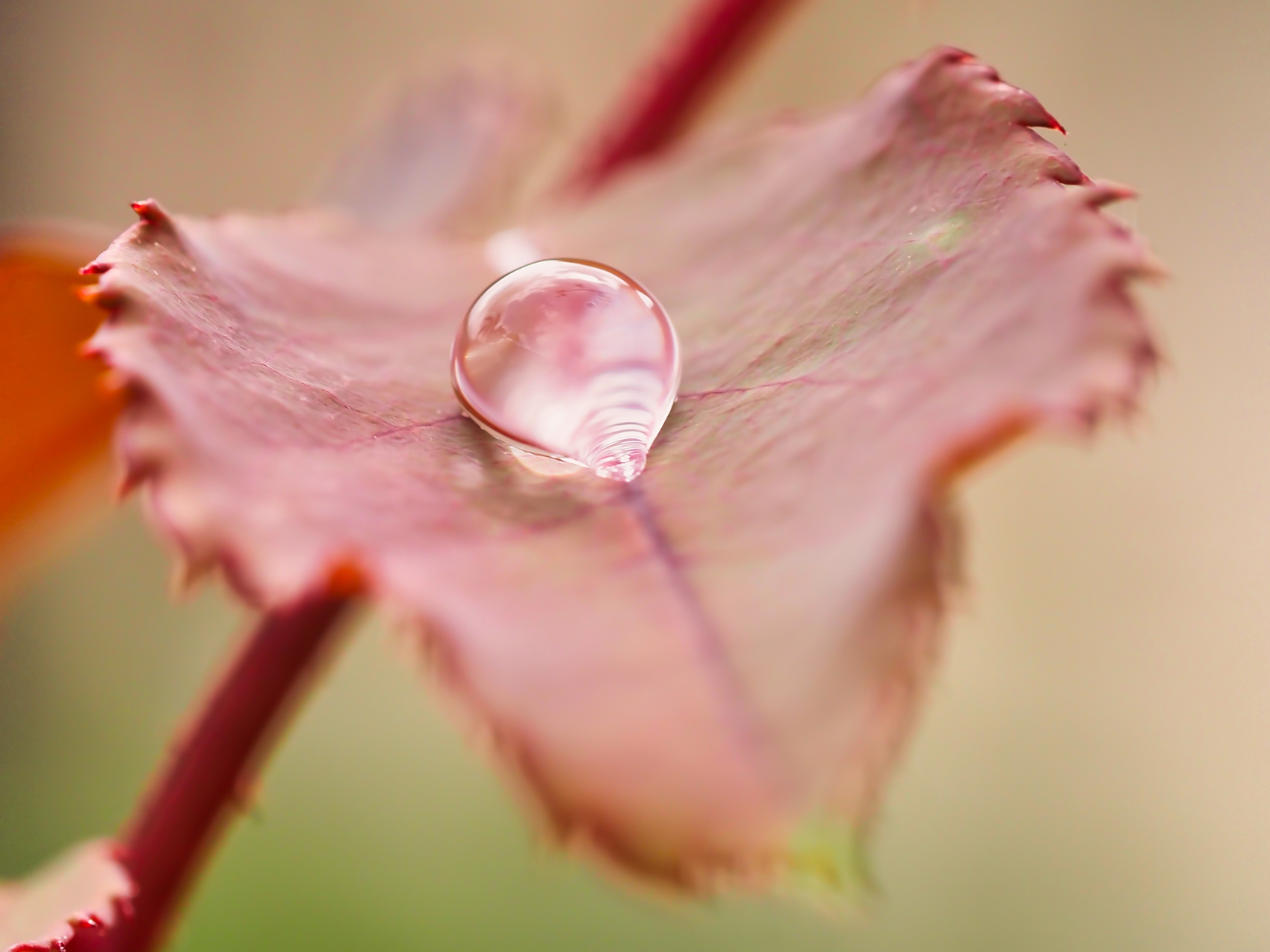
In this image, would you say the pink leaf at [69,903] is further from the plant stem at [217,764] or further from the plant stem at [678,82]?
the plant stem at [678,82]

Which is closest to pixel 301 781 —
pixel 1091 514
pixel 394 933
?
pixel 394 933

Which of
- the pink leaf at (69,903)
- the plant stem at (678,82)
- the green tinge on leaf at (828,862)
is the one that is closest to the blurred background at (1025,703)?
the plant stem at (678,82)

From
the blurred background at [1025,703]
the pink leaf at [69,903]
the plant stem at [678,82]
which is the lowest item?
the blurred background at [1025,703]

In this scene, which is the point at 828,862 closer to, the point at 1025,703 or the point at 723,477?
the point at 723,477

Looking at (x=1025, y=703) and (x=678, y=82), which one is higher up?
(x=678, y=82)

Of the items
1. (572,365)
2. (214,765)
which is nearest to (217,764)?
(214,765)

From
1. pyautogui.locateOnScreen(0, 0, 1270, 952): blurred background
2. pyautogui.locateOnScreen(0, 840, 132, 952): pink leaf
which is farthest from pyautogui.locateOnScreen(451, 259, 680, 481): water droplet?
pyautogui.locateOnScreen(0, 0, 1270, 952): blurred background

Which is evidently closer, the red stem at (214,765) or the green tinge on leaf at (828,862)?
the green tinge on leaf at (828,862)

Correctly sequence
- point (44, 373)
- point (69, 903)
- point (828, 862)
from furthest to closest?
1. point (44, 373)
2. point (69, 903)
3. point (828, 862)
